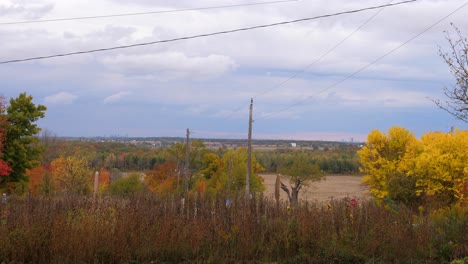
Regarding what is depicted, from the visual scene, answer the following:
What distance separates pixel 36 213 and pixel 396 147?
40.3 m

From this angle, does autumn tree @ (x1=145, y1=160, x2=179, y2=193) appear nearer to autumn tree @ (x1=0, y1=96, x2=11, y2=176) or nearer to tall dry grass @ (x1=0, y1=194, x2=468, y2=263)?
autumn tree @ (x1=0, y1=96, x2=11, y2=176)

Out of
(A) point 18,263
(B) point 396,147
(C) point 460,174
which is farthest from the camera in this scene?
(B) point 396,147

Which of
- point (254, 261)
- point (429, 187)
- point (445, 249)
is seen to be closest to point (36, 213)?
point (254, 261)

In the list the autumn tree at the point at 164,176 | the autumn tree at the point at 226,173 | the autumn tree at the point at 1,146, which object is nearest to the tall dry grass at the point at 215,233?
the autumn tree at the point at 1,146

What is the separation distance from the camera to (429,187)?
28781 millimetres

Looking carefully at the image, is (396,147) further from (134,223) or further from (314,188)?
(134,223)

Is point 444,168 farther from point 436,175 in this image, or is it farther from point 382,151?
point 382,151

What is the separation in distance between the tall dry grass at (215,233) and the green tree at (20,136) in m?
30.0

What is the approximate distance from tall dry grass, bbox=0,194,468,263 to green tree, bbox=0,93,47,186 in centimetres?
2995

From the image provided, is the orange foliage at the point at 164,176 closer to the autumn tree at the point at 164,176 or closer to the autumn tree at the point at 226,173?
the autumn tree at the point at 164,176

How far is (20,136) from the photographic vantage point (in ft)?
131

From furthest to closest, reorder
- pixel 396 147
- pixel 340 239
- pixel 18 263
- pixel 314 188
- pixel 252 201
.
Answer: pixel 314 188
pixel 396 147
pixel 252 201
pixel 340 239
pixel 18 263

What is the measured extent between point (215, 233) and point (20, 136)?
3364 centimetres

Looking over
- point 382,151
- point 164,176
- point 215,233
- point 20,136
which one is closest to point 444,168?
point 382,151
